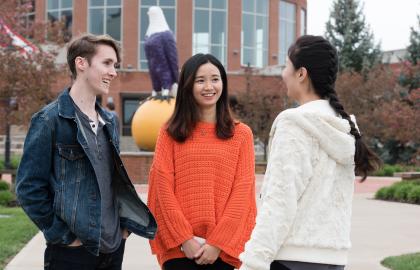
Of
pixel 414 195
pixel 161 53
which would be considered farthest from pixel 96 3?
pixel 414 195

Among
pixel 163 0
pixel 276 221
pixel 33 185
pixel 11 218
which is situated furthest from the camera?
pixel 163 0

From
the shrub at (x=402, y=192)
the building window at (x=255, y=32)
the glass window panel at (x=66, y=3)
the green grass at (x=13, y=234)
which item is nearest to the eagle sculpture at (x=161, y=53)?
the shrub at (x=402, y=192)

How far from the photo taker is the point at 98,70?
3438 millimetres

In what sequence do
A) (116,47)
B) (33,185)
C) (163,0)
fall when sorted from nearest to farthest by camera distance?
(33,185) → (116,47) → (163,0)

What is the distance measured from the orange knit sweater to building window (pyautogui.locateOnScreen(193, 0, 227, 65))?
129ft

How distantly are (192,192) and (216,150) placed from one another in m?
0.28

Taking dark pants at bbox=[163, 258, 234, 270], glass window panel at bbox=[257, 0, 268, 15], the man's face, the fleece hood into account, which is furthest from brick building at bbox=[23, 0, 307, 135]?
the fleece hood

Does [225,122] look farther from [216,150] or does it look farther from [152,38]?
[152,38]

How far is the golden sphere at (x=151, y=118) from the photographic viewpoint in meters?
19.1

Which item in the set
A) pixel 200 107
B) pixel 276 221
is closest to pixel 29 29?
pixel 200 107

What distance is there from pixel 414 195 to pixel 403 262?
8.36 metres

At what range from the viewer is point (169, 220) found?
12.2ft

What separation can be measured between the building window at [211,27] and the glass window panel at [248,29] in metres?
1.65

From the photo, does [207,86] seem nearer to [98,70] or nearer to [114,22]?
[98,70]
